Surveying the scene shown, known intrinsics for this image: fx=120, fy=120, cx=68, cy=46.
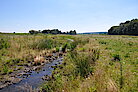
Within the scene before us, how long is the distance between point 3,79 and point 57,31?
344ft

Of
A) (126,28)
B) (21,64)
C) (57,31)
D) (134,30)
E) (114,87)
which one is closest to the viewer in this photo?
(114,87)

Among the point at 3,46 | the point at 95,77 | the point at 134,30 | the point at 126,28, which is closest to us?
the point at 95,77

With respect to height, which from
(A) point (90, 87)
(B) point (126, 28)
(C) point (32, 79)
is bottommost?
(C) point (32, 79)

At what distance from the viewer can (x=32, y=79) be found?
6.24 meters

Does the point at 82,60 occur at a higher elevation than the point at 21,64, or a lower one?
higher

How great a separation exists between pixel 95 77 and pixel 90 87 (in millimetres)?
489

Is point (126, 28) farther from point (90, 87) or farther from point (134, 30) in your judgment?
point (90, 87)

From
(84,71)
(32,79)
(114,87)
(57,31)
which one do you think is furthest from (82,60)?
(57,31)

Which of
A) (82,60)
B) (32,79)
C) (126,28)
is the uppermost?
(126,28)

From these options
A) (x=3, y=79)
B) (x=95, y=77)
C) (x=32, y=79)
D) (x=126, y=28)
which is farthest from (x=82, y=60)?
(x=126, y=28)

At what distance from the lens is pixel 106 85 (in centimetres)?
336

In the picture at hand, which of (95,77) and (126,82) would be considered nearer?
(126,82)

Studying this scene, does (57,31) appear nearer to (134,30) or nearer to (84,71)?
(134,30)

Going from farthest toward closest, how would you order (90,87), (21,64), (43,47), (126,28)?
(126,28), (43,47), (21,64), (90,87)
